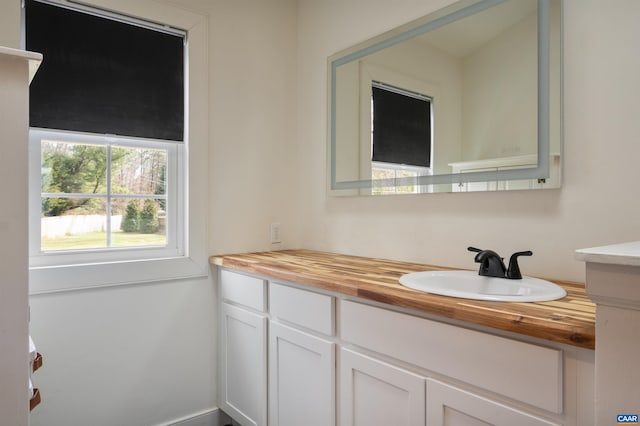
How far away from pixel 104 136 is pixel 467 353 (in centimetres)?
171

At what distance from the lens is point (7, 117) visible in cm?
88

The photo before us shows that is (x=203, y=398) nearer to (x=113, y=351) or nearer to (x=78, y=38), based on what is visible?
(x=113, y=351)

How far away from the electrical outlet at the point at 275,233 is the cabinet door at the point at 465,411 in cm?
137

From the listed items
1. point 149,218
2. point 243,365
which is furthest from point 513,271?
point 149,218

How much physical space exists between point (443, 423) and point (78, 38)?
2.00 meters

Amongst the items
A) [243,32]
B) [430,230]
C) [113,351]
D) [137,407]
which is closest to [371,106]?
[430,230]

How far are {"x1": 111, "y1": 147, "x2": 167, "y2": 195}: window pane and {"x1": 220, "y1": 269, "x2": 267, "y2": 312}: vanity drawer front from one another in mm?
541

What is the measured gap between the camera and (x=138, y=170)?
193 cm

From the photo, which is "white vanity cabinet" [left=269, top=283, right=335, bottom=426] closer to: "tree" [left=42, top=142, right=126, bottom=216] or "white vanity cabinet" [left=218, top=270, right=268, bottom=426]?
"white vanity cabinet" [left=218, top=270, right=268, bottom=426]

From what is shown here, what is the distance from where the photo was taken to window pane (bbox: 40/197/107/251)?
1.70 metres

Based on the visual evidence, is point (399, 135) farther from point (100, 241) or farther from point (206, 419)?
point (206, 419)

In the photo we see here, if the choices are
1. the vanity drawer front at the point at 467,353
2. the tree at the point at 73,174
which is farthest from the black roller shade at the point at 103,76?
the vanity drawer front at the point at 467,353

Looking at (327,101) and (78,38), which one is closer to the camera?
A: (78,38)

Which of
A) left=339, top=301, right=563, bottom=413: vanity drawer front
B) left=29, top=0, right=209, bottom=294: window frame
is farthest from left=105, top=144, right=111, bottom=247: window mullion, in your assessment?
left=339, top=301, right=563, bottom=413: vanity drawer front
